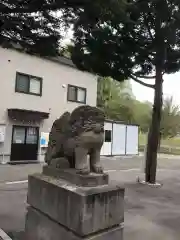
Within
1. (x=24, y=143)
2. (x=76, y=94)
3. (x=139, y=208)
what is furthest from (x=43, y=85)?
(x=139, y=208)

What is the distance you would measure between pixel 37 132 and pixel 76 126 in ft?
33.8

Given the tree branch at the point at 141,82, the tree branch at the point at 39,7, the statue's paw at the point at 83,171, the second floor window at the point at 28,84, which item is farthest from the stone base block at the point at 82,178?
the second floor window at the point at 28,84

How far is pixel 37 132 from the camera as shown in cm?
1356

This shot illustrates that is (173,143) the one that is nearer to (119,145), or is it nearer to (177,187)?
(119,145)

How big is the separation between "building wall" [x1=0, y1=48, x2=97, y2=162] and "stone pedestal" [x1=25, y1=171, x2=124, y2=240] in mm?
9066

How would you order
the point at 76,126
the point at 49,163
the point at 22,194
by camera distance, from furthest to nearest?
the point at 22,194, the point at 49,163, the point at 76,126

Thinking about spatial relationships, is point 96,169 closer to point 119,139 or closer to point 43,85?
point 43,85

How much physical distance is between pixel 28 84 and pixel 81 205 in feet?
36.0

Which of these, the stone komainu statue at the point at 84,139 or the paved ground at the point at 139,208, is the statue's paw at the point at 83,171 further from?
the paved ground at the point at 139,208

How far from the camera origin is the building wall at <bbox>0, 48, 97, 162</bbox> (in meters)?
12.3

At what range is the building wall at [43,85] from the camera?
12305 mm

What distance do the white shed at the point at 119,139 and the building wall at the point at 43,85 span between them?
242 centimetres

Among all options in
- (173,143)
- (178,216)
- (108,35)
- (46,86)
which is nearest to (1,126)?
(46,86)

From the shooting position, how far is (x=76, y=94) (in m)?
15.5
